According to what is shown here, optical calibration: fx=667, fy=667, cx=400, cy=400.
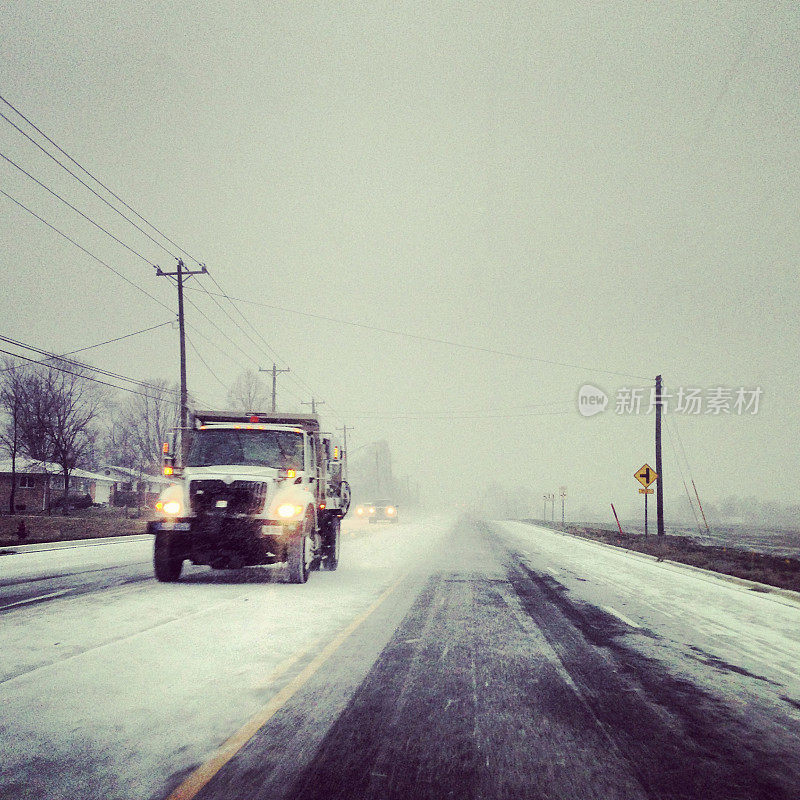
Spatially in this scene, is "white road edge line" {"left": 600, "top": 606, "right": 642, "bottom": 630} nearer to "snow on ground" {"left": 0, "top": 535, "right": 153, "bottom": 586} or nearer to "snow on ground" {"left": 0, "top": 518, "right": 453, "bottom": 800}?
"snow on ground" {"left": 0, "top": 518, "right": 453, "bottom": 800}

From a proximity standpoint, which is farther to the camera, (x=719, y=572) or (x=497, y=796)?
(x=719, y=572)

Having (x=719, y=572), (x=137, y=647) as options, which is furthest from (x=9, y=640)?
(x=719, y=572)

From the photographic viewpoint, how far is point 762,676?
20.8 feet

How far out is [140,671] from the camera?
5871mm

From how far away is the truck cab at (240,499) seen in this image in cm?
1118

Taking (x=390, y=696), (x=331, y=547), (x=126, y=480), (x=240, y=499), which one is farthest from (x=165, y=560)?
(x=126, y=480)

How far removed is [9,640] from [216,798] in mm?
4688

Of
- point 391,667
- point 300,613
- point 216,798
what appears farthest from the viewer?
point 300,613

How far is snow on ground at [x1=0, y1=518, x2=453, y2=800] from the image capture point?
3844 mm

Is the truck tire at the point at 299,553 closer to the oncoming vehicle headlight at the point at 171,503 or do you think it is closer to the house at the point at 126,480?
the oncoming vehicle headlight at the point at 171,503

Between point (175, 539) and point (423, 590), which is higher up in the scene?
point (175, 539)

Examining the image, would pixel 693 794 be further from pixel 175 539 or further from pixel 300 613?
pixel 175 539

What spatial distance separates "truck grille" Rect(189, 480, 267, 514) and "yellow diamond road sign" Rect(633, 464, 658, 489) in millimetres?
22440

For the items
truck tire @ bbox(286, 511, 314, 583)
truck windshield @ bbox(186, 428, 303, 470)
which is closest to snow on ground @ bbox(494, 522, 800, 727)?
truck tire @ bbox(286, 511, 314, 583)
